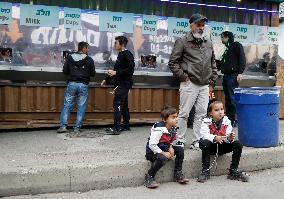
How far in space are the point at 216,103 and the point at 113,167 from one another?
1558 mm

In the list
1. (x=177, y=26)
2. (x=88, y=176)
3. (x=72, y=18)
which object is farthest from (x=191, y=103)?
(x=72, y=18)

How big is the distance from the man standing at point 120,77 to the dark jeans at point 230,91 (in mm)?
1859

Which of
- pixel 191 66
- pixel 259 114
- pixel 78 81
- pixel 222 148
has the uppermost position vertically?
pixel 191 66

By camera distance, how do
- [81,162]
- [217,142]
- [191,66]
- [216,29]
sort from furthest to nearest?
1. [216,29]
2. [191,66]
3. [217,142]
4. [81,162]

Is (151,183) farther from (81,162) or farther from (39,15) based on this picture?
(39,15)

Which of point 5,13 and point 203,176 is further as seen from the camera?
point 5,13

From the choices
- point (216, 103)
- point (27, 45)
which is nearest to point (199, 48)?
point (216, 103)

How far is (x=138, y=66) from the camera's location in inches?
335

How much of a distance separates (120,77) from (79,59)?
0.76m

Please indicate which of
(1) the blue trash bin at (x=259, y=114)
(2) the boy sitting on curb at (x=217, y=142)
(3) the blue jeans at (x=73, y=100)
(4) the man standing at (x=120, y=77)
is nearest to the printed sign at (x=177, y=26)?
(4) the man standing at (x=120, y=77)

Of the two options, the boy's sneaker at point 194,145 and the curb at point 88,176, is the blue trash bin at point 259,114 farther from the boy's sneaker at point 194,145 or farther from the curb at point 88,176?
the boy's sneaker at point 194,145

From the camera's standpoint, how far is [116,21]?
27.2ft

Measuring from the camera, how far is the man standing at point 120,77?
24.9 ft

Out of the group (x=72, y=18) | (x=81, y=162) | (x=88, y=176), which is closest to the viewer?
(x=88, y=176)
